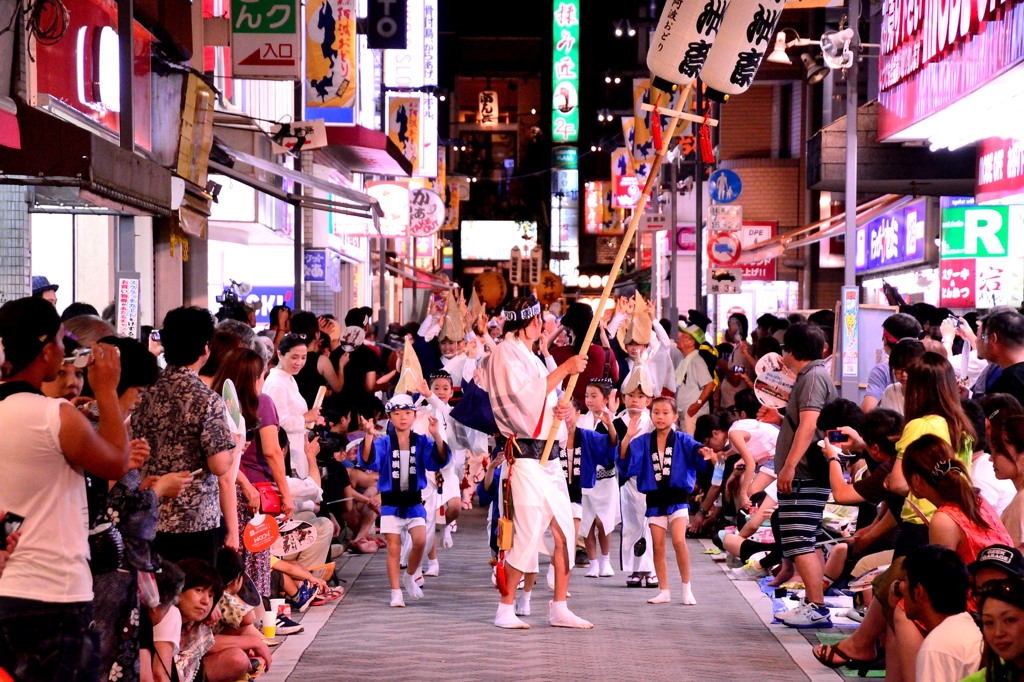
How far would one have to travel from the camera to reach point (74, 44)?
10766mm

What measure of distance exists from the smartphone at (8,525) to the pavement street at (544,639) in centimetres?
326

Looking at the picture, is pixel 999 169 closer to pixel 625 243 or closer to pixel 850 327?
pixel 850 327

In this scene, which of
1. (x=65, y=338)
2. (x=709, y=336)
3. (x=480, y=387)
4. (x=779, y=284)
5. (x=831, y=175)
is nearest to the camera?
(x=65, y=338)

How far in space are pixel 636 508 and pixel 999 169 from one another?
6154mm

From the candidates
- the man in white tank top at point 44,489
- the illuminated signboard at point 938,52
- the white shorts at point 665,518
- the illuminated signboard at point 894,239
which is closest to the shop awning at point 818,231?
the illuminated signboard at point 894,239

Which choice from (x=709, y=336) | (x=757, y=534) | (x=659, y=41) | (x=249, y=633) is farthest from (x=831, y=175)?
(x=709, y=336)

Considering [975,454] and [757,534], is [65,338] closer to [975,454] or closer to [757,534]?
[975,454]

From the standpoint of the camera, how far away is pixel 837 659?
27.2ft

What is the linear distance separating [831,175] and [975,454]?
931cm

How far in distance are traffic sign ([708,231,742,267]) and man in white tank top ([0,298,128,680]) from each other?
2112 cm

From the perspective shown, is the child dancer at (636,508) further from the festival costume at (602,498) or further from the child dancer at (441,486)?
the child dancer at (441,486)

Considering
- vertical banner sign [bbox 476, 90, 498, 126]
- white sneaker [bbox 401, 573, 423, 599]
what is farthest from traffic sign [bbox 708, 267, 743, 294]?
vertical banner sign [bbox 476, 90, 498, 126]

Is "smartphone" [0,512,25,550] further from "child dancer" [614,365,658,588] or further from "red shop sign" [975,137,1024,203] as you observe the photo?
"red shop sign" [975,137,1024,203]

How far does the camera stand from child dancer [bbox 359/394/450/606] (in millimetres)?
10656
